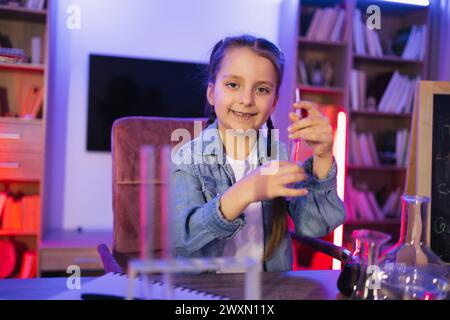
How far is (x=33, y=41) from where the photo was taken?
272 centimetres

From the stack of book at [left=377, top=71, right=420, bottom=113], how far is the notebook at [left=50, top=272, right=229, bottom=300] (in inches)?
113

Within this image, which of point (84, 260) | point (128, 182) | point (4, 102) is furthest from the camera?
point (4, 102)

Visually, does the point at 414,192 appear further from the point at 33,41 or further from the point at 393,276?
the point at 33,41

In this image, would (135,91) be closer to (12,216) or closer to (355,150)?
(12,216)

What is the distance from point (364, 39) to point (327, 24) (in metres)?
0.30

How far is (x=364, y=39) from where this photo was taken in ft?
10.4

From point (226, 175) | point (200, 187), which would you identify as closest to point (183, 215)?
point (200, 187)

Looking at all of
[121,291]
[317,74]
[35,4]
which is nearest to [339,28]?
[317,74]

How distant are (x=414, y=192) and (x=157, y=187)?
0.69 metres

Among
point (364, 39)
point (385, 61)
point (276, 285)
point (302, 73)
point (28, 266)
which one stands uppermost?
point (364, 39)

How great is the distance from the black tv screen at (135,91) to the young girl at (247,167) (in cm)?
184

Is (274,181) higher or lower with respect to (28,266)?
higher

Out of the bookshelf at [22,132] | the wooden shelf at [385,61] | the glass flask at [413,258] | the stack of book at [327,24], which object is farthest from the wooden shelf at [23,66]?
the glass flask at [413,258]

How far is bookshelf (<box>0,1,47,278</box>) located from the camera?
8.59ft
